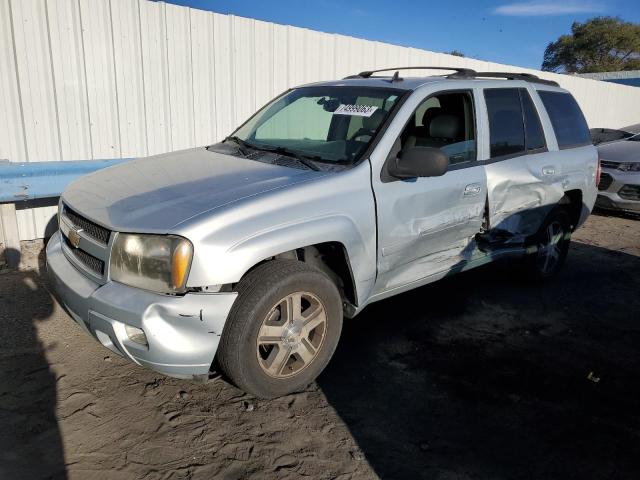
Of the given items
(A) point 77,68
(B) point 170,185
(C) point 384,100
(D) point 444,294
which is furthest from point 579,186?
(A) point 77,68

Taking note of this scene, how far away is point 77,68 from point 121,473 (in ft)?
15.3

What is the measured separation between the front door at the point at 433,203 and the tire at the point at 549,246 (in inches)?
47.2

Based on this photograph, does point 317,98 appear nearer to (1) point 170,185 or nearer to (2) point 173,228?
(1) point 170,185

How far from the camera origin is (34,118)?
5.49 m

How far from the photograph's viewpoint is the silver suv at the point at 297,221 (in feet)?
8.60

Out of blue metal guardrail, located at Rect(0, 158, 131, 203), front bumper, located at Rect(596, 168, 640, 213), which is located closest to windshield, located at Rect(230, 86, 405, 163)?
blue metal guardrail, located at Rect(0, 158, 131, 203)

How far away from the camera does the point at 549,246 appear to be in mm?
5191

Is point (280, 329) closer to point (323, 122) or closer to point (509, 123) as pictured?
point (323, 122)

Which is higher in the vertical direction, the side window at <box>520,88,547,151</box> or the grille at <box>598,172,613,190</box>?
the side window at <box>520,88,547,151</box>

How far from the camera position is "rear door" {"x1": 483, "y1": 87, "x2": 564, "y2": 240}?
424cm

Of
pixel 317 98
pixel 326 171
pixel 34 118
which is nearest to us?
pixel 326 171

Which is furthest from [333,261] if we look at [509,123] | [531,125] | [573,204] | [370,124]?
[573,204]

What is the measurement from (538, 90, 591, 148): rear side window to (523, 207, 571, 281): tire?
27.8 inches

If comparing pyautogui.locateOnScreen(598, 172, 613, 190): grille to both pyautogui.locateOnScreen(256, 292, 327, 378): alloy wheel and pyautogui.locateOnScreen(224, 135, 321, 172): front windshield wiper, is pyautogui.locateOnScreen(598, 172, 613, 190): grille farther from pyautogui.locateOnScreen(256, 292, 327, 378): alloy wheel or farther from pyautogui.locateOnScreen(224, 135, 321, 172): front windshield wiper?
pyautogui.locateOnScreen(256, 292, 327, 378): alloy wheel
